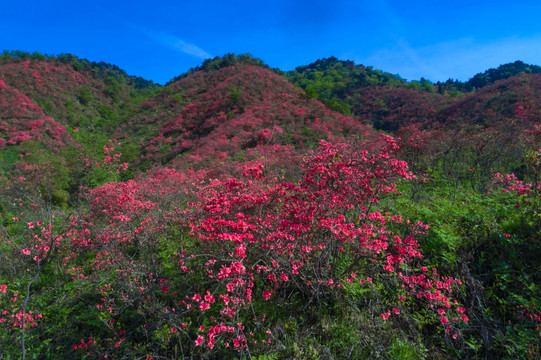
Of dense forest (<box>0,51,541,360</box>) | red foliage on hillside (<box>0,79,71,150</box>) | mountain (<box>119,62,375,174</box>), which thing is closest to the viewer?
dense forest (<box>0,51,541,360</box>)

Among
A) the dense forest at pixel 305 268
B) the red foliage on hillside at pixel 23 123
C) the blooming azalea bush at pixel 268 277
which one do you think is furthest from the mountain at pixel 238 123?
the blooming azalea bush at pixel 268 277

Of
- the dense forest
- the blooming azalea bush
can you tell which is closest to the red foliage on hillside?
the dense forest

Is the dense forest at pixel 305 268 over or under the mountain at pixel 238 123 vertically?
under

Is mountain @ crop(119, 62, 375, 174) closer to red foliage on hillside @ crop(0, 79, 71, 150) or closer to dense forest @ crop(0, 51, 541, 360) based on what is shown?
red foliage on hillside @ crop(0, 79, 71, 150)

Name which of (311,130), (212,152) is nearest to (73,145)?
(212,152)

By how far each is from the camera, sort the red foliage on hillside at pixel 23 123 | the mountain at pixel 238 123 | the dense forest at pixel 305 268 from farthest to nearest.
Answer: the red foliage on hillside at pixel 23 123
the mountain at pixel 238 123
the dense forest at pixel 305 268

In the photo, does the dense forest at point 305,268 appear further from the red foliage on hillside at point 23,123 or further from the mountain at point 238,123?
the red foliage on hillside at point 23,123

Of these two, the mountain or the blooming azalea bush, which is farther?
the mountain

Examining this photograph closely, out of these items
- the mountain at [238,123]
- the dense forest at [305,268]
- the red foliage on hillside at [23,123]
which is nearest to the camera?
the dense forest at [305,268]

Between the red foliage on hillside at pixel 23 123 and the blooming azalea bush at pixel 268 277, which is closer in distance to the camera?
the blooming azalea bush at pixel 268 277

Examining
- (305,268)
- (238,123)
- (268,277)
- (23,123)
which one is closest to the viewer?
(268,277)

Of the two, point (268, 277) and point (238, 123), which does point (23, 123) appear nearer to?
point (238, 123)

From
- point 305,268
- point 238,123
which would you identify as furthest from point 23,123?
point 305,268

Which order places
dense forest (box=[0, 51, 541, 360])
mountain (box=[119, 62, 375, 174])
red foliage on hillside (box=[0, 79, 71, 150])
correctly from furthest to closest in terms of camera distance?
1. red foliage on hillside (box=[0, 79, 71, 150])
2. mountain (box=[119, 62, 375, 174])
3. dense forest (box=[0, 51, 541, 360])
